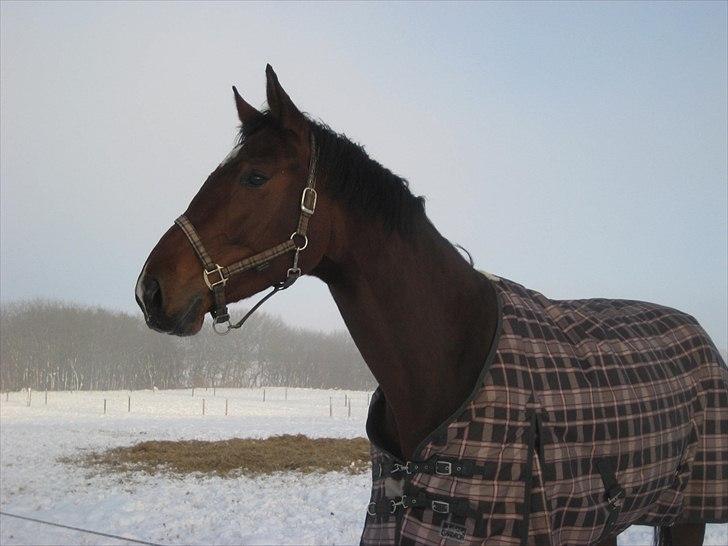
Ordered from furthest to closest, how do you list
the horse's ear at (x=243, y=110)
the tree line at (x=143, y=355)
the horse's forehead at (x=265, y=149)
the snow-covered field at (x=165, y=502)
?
the tree line at (x=143, y=355) < the snow-covered field at (x=165, y=502) < the horse's ear at (x=243, y=110) < the horse's forehead at (x=265, y=149)

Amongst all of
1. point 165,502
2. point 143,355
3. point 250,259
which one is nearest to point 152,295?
point 250,259

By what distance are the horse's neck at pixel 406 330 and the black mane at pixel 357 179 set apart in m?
0.07

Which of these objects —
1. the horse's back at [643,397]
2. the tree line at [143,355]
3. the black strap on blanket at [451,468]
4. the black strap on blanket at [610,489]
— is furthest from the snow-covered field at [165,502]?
the tree line at [143,355]

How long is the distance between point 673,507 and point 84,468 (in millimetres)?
11529

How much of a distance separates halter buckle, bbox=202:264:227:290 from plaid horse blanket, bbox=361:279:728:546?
84cm

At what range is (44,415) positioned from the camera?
Answer: 2442 cm

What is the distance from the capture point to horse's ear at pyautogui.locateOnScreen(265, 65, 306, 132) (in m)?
2.06

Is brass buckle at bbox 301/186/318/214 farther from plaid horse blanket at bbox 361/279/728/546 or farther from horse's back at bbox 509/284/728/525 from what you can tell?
horse's back at bbox 509/284/728/525

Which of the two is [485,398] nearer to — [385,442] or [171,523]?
[385,442]

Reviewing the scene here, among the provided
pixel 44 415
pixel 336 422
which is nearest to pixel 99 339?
pixel 44 415

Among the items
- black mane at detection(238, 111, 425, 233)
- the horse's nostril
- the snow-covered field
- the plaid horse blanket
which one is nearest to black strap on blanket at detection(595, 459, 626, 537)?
the plaid horse blanket

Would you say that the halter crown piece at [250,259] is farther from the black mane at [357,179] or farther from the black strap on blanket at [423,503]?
the black strap on blanket at [423,503]

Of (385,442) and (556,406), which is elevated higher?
(556,406)

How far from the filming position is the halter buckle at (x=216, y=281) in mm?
1891
